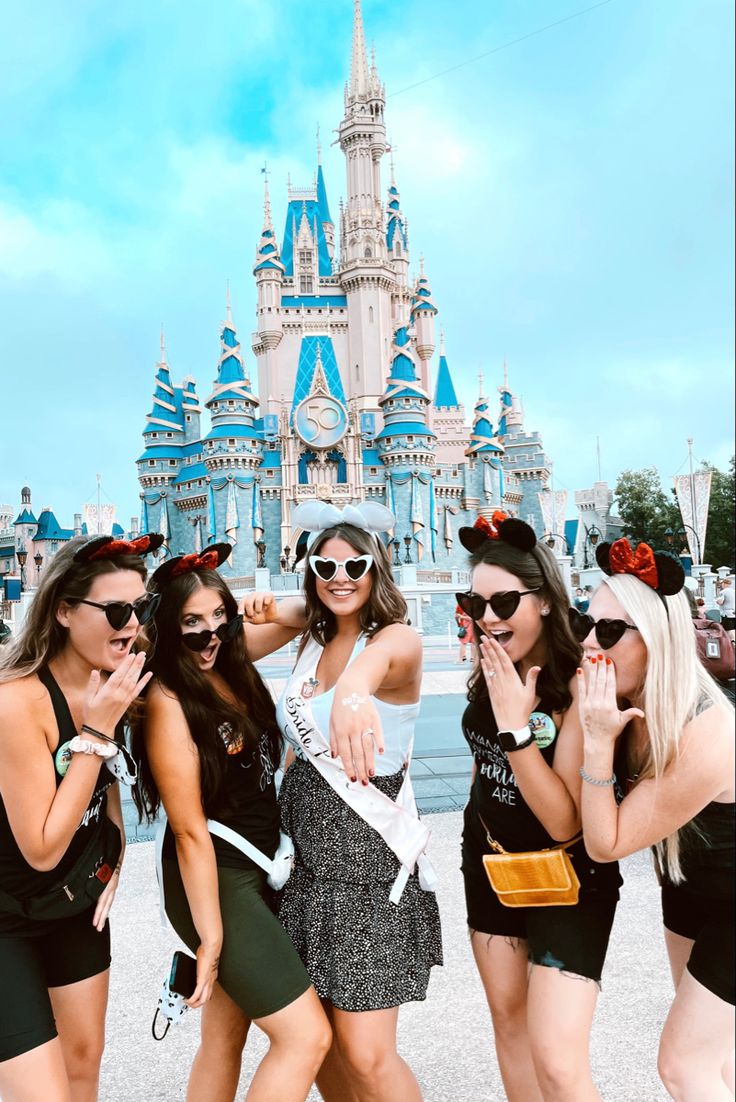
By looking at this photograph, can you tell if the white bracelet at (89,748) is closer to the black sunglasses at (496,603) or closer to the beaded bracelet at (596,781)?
the black sunglasses at (496,603)

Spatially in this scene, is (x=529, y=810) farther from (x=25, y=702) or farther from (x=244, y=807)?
(x=25, y=702)

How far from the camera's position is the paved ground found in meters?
2.66

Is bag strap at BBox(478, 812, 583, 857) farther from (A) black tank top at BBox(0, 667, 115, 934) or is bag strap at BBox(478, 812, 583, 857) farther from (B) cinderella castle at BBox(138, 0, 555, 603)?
(B) cinderella castle at BBox(138, 0, 555, 603)

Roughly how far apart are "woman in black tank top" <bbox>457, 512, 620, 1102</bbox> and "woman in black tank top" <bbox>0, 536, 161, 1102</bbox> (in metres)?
0.85

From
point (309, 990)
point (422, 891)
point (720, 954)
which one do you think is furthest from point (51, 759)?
point (720, 954)

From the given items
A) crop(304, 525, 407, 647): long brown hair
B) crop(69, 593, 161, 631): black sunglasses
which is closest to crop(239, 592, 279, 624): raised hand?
crop(304, 525, 407, 647): long brown hair

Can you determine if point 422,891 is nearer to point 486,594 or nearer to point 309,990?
point 309,990

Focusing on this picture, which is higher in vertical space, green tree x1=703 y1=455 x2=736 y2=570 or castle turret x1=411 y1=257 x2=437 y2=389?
castle turret x1=411 y1=257 x2=437 y2=389

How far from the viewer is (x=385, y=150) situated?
147ft

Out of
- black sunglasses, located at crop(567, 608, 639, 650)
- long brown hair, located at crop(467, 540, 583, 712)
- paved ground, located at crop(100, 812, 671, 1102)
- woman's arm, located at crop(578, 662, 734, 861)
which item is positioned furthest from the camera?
paved ground, located at crop(100, 812, 671, 1102)

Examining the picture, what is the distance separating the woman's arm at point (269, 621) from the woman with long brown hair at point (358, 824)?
15cm

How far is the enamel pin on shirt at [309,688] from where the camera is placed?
7.29 feet

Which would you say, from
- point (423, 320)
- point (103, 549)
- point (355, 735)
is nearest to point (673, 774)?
point (355, 735)

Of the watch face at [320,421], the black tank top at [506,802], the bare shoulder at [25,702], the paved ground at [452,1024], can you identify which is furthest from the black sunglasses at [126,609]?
the watch face at [320,421]
